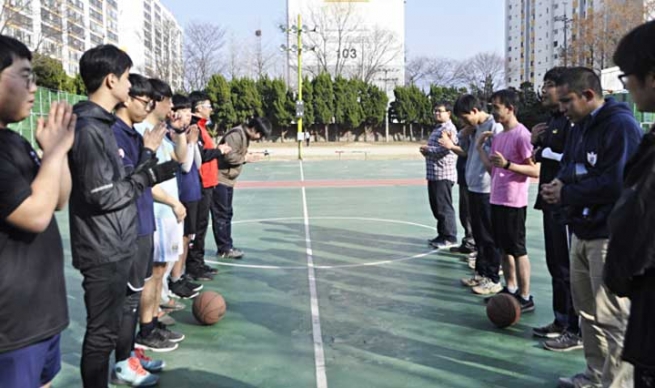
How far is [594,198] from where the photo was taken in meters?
3.79

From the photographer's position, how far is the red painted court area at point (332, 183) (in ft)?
59.5

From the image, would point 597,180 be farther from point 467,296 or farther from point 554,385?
point 467,296

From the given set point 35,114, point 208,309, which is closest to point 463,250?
point 208,309

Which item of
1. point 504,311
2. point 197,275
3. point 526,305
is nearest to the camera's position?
point 504,311

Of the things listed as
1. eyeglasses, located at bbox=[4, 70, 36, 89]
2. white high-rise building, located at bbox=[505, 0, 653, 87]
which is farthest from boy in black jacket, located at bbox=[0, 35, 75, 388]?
white high-rise building, located at bbox=[505, 0, 653, 87]

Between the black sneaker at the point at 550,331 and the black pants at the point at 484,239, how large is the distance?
54.8 inches

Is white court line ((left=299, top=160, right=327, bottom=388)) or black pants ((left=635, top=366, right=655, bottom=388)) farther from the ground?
black pants ((left=635, top=366, right=655, bottom=388))

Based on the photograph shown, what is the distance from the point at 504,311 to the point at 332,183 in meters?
13.5

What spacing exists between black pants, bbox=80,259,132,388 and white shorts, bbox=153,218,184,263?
4.98 feet

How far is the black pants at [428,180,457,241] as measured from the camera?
911 cm

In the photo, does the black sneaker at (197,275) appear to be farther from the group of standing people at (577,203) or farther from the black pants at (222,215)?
the group of standing people at (577,203)

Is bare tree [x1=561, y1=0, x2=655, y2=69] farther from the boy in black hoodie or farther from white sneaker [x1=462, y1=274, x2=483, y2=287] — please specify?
the boy in black hoodie

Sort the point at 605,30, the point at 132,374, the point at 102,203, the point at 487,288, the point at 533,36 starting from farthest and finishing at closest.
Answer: the point at 533,36 → the point at 605,30 → the point at 487,288 → the point at 132,374 → the point at 102,203

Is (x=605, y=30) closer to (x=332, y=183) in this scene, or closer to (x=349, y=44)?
(x=349, y=44)
